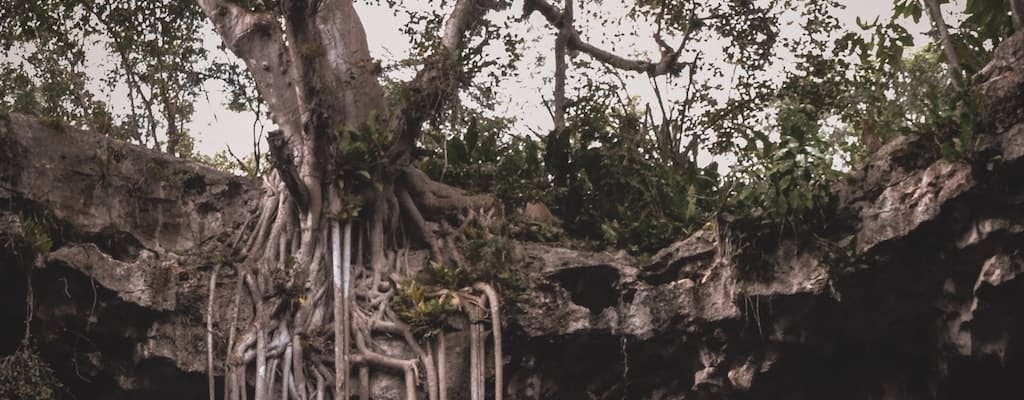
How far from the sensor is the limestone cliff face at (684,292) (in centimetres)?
744

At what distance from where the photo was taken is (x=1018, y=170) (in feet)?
23.0

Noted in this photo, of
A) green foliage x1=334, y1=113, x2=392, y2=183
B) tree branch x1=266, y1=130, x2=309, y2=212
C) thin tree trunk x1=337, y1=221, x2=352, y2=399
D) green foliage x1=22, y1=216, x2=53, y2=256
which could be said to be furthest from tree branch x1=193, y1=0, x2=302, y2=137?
green foliage x1=22, y1=216, x2=53, y2=256

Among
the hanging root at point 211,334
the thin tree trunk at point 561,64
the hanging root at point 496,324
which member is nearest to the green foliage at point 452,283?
the hanging root at point 496,324

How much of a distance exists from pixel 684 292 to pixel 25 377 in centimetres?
466

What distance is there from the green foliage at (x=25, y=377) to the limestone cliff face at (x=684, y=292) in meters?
0.23

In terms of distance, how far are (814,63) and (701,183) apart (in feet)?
10.3

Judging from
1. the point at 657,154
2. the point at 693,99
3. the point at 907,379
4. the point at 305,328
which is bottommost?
the point at 907,379

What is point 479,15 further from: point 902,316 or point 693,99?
point 902,316

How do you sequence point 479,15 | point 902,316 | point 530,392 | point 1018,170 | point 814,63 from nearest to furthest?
point 1018,170 → point 902,316 → point 530,392 → point 479,15 → point 814,63

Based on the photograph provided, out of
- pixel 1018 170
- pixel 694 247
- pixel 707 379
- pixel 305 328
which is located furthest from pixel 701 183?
pixel 305 328

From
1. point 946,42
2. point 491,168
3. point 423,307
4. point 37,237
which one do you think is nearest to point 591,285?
point 423,307

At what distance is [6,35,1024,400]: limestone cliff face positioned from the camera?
24.4 feet

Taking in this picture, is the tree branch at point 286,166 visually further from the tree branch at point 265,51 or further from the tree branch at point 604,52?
the tree branch at point 604,52

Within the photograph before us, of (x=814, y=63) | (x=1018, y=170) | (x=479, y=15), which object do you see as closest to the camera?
(x=1018, y=170)
